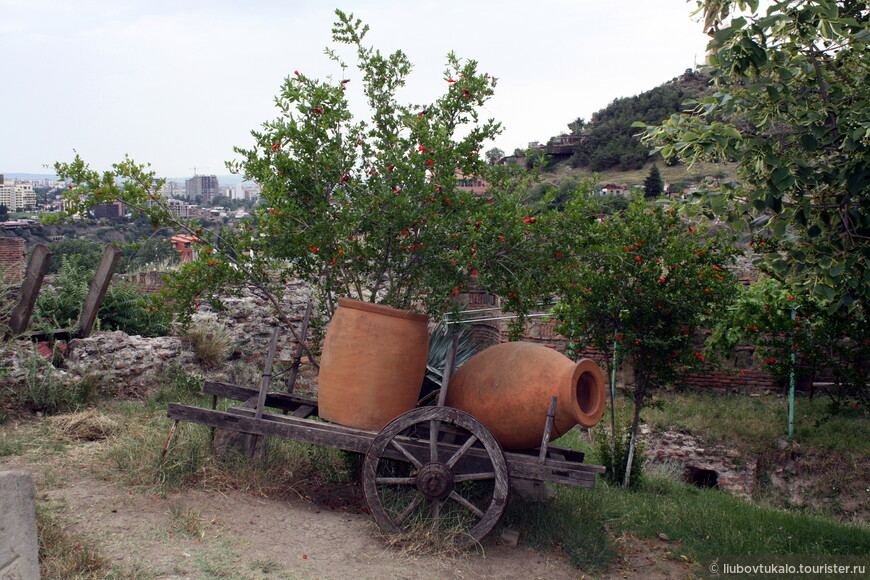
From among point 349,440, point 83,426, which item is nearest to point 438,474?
point 349,440

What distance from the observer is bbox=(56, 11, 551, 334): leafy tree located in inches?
172

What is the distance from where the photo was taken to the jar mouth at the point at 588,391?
4159 mm

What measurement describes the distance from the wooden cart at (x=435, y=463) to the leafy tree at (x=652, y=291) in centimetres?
261

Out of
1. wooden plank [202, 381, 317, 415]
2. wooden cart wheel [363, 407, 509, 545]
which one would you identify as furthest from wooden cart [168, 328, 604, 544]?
wooden plank [202, 381, 317, 415]

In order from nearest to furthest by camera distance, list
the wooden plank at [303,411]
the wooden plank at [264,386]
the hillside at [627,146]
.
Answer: the wooden plank at [264,386] → the wooden plank at [303,411] → the hillside at [627,146]

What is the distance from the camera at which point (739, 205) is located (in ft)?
13.2

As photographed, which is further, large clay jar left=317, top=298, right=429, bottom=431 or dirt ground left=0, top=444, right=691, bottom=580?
large clay jar left=317, top=298, right=429, bottom=431

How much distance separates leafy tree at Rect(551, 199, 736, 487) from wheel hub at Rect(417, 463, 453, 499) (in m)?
2.79

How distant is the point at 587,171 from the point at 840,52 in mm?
30706

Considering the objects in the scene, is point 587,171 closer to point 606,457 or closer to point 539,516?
point 606,457

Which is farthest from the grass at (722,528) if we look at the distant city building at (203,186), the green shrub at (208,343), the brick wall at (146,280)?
the distant city building at (203,186)

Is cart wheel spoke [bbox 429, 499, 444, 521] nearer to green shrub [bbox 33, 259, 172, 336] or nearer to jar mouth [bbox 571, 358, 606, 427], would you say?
jar mouth [bbox 571, 358, 606, 427]

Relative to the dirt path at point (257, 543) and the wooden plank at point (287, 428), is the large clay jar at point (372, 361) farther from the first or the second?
the dirt path at point (257, 543)

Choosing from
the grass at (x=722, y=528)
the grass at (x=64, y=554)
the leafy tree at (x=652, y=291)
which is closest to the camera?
the grass at (x=64, y=554)
